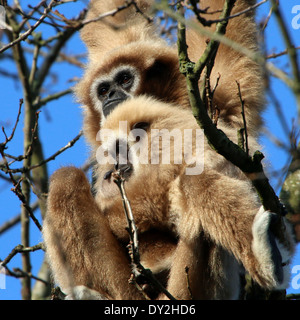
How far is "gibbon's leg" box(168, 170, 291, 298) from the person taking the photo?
5.01 meters

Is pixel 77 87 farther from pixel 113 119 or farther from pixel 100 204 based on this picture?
pixel 100 204

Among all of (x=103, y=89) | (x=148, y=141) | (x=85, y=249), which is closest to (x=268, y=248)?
(x=148, y=141)

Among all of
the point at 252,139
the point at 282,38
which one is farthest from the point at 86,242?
the point at 282,38

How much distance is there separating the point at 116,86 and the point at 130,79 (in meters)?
0.25

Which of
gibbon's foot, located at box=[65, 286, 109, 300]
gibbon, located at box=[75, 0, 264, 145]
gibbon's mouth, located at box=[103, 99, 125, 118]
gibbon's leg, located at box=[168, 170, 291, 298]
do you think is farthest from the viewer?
gibbon's mouth, located at box=[103, 99, 125, 118]

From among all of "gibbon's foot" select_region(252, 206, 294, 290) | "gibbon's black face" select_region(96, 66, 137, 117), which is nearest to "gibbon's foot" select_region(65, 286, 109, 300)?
"gibbon's foot" select_region(252, 206, 294, 290)

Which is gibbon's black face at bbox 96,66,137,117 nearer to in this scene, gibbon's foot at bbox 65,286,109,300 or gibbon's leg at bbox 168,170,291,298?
gibbon's leg at bbox 168,170,291,298

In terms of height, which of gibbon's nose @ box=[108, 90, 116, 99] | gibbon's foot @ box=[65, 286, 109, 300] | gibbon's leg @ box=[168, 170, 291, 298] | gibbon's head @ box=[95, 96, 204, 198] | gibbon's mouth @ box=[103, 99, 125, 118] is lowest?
gibbon's foot @ box=[65, 286, 109, 300]

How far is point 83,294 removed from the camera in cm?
601

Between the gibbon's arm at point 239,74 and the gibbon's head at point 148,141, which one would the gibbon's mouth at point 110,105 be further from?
the gibbon's arm at point 239,74

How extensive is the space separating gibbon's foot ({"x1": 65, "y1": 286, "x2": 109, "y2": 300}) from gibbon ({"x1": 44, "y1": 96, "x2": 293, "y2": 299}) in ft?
0.36

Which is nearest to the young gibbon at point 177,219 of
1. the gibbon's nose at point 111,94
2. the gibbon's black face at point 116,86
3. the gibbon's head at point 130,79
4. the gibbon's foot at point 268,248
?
the gibbon's foot at point 268,248

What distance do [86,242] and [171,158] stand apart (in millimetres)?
1387
